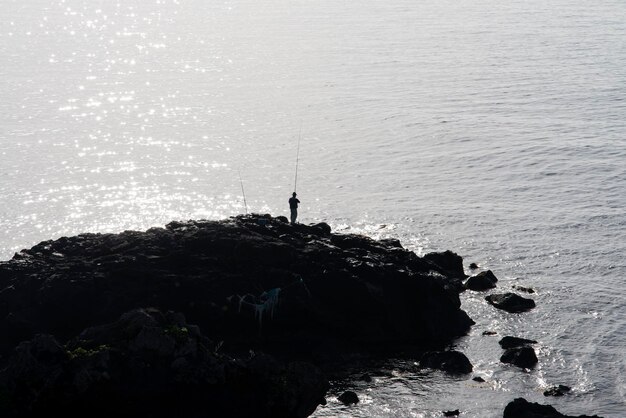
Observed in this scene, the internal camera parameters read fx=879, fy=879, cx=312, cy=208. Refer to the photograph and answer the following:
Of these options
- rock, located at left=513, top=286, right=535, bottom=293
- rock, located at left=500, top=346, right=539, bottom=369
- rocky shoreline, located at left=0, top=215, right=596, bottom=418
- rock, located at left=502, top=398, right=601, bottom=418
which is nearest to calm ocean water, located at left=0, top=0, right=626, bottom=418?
rock, located at left=500, top=346, right=539, bottom=369

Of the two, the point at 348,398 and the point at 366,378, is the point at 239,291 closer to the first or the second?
the point at 366,378

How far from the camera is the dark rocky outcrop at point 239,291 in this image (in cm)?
3653

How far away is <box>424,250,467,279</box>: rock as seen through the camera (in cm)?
4641

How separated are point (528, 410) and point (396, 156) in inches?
1815

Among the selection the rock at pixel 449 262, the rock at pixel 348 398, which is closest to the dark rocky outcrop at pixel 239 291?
the rock at pixel 348 398

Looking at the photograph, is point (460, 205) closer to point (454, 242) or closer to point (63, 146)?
point (454, 242)

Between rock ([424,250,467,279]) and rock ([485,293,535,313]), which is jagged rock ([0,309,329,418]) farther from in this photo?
rock ([424,250,467,279])

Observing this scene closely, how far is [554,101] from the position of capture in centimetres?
9406

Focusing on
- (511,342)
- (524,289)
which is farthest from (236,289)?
(524,289)

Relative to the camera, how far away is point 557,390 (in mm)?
34500

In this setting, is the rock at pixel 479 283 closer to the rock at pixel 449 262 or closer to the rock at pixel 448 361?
the rock at pixel 449 262

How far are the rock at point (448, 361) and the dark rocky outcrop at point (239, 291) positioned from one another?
1.88 metres

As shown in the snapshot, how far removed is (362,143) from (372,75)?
34.7m

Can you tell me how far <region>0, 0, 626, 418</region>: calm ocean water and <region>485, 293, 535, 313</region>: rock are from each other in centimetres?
56
